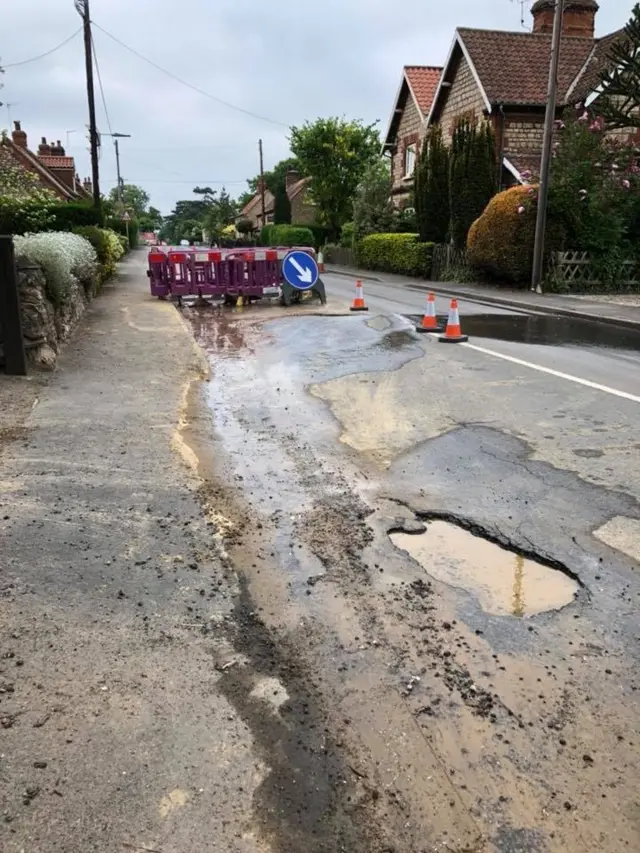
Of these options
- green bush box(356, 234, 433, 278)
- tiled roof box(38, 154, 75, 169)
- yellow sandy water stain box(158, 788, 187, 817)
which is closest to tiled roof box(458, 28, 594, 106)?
green bush box(356, 234, 433, 278)

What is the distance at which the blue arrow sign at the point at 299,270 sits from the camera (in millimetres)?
15930

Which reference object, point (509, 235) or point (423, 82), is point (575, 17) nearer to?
point (423, 82)

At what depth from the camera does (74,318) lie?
10.9 metres

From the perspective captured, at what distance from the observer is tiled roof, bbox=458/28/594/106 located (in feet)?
92.1

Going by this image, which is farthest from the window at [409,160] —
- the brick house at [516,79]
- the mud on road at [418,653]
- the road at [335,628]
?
the mud on road at [418,653]

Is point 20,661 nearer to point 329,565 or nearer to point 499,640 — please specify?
point 329,565

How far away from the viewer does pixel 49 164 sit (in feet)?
186

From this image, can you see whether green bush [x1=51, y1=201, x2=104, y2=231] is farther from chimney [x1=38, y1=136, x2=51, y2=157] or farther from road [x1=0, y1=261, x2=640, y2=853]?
chimney [x1=38, y1=136, x2=51, y2=157]

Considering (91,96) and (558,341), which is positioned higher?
(91,96)

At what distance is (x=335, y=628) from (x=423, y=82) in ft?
126

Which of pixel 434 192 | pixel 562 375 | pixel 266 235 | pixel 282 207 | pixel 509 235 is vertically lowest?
pixel 562 375

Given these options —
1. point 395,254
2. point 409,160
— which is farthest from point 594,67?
point 409,160

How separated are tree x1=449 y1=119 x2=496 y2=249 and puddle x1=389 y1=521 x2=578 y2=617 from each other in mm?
22915

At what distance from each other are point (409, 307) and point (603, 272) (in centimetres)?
712
